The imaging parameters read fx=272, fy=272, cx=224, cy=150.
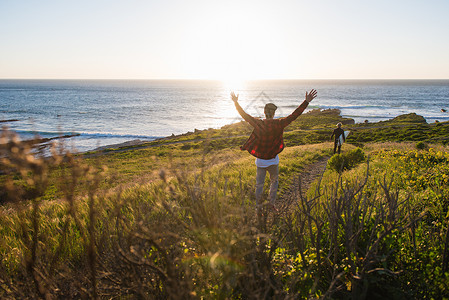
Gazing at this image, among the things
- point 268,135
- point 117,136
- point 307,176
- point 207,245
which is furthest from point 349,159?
point 117,136

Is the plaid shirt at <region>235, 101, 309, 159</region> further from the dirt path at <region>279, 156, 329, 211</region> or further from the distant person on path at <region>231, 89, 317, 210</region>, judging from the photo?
the dirt path at <region>279, 156, 329, 211</region>

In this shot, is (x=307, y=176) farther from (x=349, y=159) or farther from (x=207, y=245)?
(x=207, y=245)

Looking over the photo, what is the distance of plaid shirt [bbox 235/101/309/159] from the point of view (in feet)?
15.3

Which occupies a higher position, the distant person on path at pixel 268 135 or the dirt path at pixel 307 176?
the distant person on path at pixel 268 135

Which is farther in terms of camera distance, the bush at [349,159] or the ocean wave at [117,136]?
the ocean wave at [117,136]

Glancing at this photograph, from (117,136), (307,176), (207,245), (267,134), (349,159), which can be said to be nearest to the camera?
(207,245)

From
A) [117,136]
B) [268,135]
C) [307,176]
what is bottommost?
[117,136]

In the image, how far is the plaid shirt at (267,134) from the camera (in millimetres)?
4652

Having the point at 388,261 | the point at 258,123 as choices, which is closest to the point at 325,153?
the point at 258,123

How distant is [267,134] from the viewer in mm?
4695

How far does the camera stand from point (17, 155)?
52.3 inches

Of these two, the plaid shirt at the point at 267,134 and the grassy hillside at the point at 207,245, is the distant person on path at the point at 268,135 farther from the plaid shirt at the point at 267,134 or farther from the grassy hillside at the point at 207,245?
the grassy hillside at the point at 207,245

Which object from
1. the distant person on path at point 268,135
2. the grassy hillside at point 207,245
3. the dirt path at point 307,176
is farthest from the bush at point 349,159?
the distant person on path at point 268,135

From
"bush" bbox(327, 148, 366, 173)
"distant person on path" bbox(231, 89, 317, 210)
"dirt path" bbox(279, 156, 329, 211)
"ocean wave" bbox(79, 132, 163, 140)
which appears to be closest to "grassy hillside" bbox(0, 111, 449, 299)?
"distant person on path" bbox(231, 89, 317, 210)
